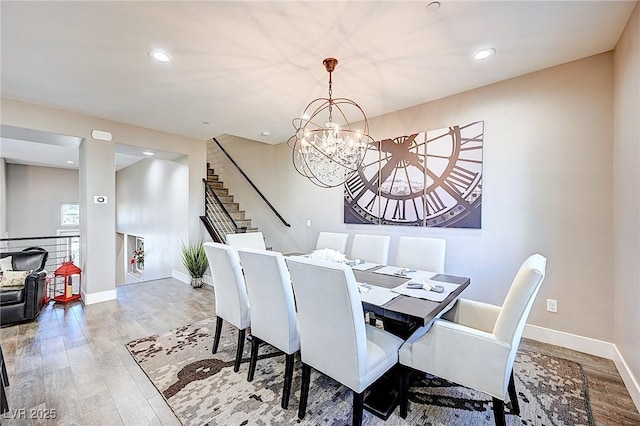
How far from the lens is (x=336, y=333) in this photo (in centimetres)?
156

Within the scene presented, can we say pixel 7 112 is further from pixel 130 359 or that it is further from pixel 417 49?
pixel 417 49

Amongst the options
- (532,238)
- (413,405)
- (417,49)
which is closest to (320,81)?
(417,49)

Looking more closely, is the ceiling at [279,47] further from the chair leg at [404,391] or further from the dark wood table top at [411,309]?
the chair leg at [404,391]

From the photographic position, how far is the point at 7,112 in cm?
335

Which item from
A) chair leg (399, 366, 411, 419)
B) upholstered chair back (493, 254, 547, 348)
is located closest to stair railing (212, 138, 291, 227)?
chair leg (399, 366, 411, 419)

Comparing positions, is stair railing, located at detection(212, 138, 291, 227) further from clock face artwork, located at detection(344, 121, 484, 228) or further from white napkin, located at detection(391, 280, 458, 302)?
white napkin, located at detection(391, 280, 458, 302)

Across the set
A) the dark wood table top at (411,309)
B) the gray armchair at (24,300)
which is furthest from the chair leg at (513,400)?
the gray armchair at (24,300)

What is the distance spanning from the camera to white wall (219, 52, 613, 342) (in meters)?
2.48

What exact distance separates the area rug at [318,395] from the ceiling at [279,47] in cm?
267

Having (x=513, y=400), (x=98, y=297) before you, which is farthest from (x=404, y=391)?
(x=98, y=297)

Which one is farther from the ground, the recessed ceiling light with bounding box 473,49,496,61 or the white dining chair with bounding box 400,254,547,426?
the recessed ceiling light with bounding box 473,49,496,61

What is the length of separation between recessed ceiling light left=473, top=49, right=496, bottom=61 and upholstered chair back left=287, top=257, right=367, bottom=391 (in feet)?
7.60

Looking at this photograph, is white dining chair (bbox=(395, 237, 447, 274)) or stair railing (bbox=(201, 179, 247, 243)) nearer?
white dining chair (bbox=(395, 237, 447, 274))

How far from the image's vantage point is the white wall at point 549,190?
2477 millimetres
